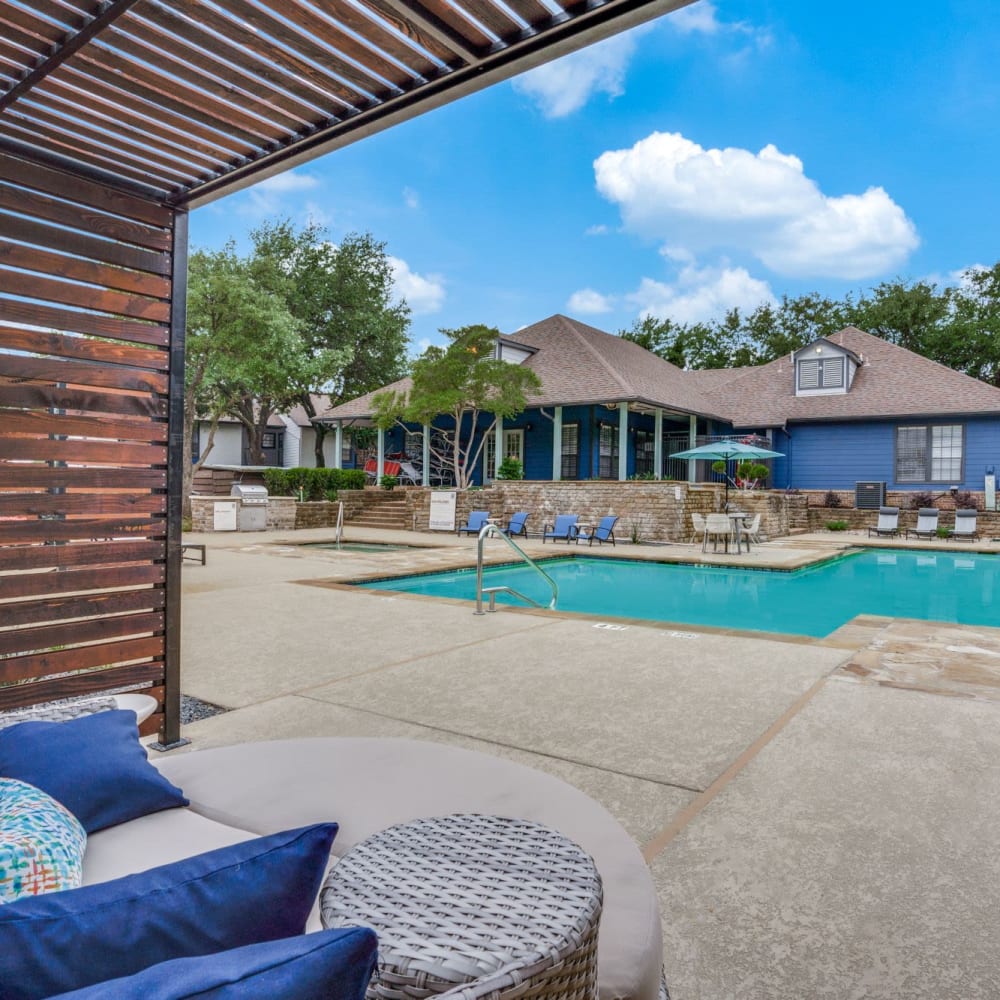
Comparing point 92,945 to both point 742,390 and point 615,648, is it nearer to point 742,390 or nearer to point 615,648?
point 615,648

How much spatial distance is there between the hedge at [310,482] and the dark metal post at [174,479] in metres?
17.2

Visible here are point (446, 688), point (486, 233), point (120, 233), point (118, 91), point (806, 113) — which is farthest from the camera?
point (486, 233)

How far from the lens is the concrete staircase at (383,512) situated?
18969 mm

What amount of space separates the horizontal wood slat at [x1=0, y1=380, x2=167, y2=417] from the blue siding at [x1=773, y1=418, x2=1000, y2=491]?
20.5 metres

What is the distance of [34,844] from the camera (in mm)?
1208

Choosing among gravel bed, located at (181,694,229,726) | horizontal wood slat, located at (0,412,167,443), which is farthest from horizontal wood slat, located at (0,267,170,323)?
gravel bed, located at (181,694,229,726)

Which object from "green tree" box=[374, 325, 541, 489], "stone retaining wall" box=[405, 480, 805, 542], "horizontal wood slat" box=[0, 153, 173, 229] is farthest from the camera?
"green tree" box=[374, 325, 541, 489]

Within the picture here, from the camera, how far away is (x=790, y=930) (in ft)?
6.64

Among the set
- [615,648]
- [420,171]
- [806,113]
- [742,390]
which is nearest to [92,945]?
[615,648]

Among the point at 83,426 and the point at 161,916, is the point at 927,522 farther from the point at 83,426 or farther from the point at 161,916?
the point at 161,916

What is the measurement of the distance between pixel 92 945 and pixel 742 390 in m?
24.2

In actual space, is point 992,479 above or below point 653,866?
above

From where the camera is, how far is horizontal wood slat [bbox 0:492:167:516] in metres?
2.95

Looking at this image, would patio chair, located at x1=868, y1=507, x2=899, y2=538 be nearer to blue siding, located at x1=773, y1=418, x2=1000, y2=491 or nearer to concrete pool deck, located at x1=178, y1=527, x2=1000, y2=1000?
blue siding, located at x1=773, y1=418, x2=1000, y2=491
